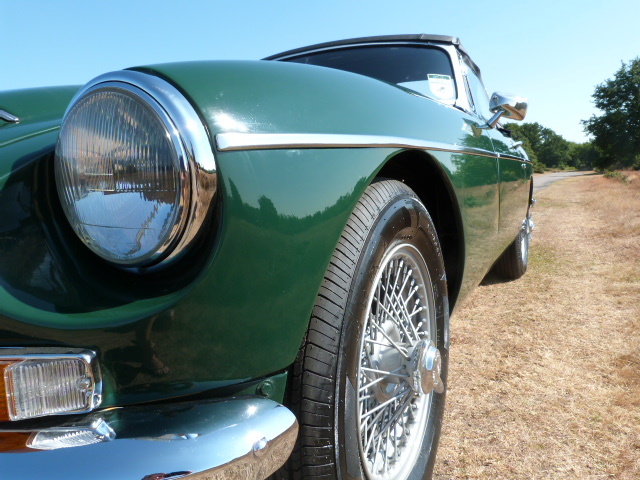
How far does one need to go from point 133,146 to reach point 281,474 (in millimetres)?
697

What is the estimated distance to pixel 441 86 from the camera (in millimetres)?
2623

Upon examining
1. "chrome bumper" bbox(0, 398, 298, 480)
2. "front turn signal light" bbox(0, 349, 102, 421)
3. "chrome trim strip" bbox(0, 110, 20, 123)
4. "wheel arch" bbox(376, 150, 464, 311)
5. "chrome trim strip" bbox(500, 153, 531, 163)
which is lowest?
"chrome bumper" bbox(0, 398, 298, 480)

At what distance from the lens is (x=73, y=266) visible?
106 centimetres

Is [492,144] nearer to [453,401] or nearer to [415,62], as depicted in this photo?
[415,62]

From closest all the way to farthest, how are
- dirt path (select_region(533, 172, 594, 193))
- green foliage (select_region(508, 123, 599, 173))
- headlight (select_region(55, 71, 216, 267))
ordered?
headlight (select_region(55, 71, 216, 267)), dirt path (select_region(533, 172, 594, 193)), green foliage (select_region(508, 123, 599, 173))

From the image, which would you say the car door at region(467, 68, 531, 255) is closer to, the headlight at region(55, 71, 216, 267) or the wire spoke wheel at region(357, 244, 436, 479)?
the wire spoke wheel at region(357, 244, 436, 479)

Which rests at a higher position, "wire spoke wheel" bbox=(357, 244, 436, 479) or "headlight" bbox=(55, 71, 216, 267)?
"headlight" bbox=(55, 71, 216, 267)

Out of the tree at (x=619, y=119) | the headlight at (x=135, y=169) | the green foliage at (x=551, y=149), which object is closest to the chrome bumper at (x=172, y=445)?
the headlight at (x=135, y=169)

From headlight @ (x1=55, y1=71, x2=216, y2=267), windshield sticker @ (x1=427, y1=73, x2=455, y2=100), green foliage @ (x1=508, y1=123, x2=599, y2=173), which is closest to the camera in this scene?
headlight @ (x1=55, y1=71, x2=216, y2=267)

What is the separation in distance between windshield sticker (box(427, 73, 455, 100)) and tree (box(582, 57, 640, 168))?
145 ft

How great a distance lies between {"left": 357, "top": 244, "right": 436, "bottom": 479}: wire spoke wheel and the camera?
1.46m

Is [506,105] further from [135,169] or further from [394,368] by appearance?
[135,169]

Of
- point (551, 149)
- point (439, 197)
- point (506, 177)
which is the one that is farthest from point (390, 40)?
point (551, 149)

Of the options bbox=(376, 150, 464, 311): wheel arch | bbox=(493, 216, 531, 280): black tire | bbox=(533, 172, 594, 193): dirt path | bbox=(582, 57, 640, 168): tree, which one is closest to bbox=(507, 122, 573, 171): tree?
bbox=(582, 57, 640, 168): tree
